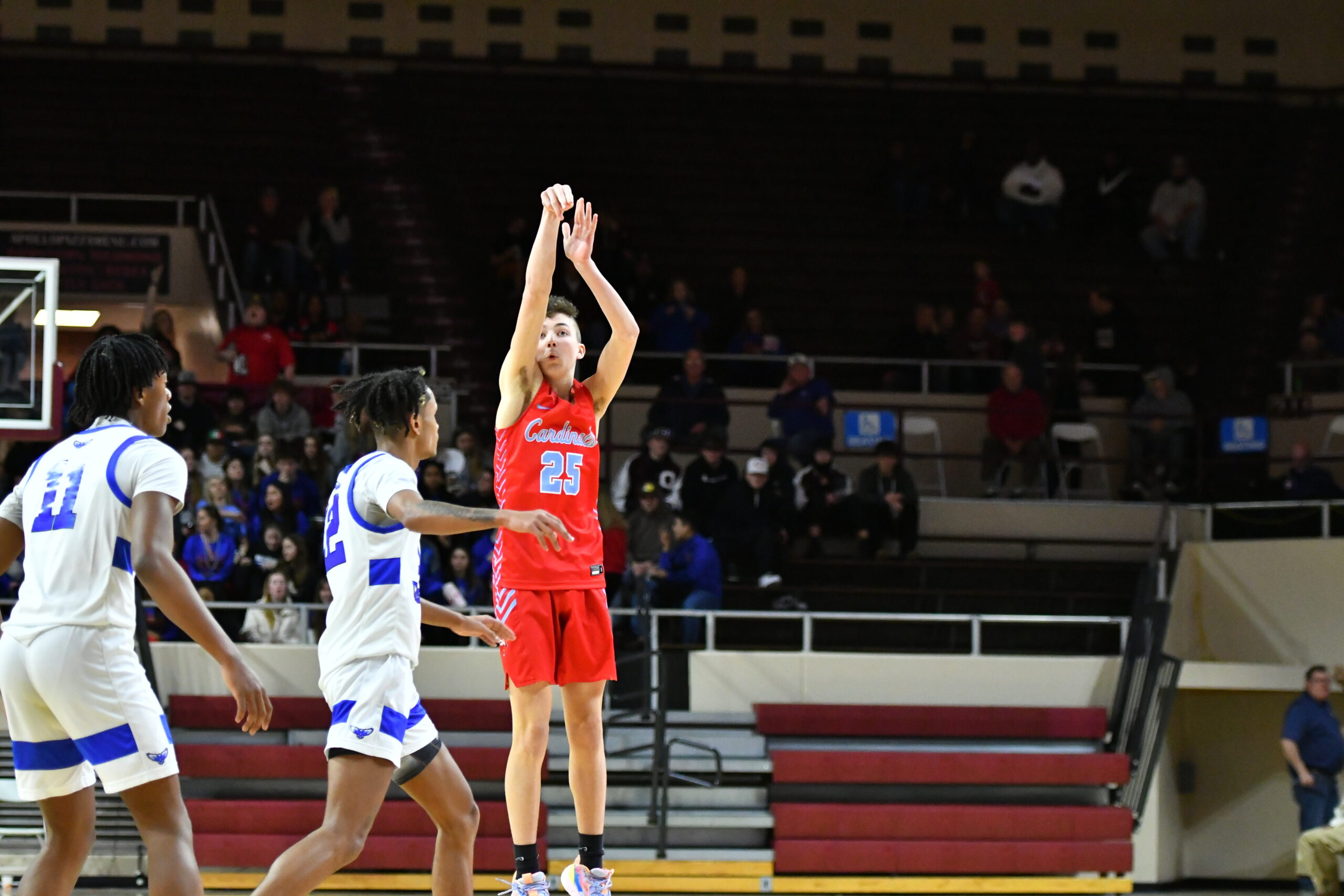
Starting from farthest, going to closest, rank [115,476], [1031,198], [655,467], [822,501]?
[1031,198]
[822,501]
[655,467]
[115,476]

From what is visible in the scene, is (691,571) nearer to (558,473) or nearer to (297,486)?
(297,486)

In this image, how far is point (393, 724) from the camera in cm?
489

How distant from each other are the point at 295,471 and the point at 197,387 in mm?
2113

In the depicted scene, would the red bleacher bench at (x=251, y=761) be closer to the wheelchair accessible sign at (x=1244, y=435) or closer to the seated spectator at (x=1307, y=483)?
the seated spectator at (x=1307, y=483)

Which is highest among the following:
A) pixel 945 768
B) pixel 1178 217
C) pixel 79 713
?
pixel 1178 217

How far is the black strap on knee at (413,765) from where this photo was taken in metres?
5.00

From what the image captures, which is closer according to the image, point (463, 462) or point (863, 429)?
point (463, 462)

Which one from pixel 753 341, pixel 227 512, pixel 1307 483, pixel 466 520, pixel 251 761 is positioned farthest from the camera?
pixel 753 341

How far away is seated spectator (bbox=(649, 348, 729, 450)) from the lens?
14.9 m

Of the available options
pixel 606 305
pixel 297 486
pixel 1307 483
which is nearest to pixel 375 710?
pixel 606 305

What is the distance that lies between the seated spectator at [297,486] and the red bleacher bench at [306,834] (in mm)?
2543

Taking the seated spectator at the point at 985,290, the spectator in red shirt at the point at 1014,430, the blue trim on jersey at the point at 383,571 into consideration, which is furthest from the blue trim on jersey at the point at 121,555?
the seated spectator at the point at 985,290

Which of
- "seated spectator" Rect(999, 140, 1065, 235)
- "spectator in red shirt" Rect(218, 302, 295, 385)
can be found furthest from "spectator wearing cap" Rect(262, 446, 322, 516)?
"seated spectator" Rect(999, 140, 1065, 235)

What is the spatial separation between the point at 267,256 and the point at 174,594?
44.6 feet
